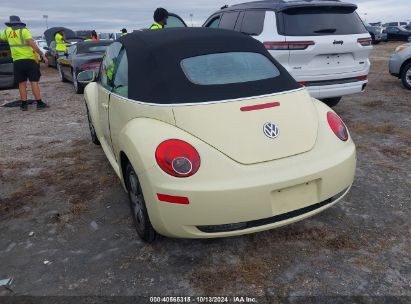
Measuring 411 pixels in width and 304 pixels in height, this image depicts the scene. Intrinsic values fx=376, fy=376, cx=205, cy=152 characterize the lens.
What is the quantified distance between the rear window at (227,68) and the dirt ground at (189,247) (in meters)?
1.33

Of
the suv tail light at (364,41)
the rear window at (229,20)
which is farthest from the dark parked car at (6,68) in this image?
the suv tail light at (364,41)

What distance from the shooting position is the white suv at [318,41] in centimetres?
555

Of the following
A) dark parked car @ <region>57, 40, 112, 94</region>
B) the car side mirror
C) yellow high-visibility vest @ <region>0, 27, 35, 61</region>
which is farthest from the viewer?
dark parked car @ <region>57, 40, 112, 94</region>

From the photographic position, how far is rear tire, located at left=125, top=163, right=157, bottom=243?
2932 mm

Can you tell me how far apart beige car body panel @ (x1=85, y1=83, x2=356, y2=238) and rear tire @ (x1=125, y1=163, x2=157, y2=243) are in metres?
0.20

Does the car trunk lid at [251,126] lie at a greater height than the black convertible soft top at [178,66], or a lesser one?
lesser

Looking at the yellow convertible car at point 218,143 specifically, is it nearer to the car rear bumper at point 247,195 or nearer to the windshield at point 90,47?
the car rear bumper at point 247,195

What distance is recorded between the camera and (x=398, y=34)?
29.4m


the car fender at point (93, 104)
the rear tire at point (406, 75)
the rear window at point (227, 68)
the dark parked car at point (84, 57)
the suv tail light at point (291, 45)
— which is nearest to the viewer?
the rear window at point (227, 68)

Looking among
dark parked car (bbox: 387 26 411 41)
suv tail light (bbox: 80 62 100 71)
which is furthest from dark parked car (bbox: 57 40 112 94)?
dark parked car (bbox: 387 26 411 41)

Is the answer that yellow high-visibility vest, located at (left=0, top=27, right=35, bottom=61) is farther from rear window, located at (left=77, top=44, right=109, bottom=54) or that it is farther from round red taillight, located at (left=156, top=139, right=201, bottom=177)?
round red taillight, located at (left=156, top=139, right=201, bottom=177)

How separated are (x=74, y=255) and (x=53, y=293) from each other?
448 mm

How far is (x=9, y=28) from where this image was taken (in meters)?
8.16

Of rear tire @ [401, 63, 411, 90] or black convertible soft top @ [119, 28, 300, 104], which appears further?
rear tire @ [401, 63, 411, 90]
